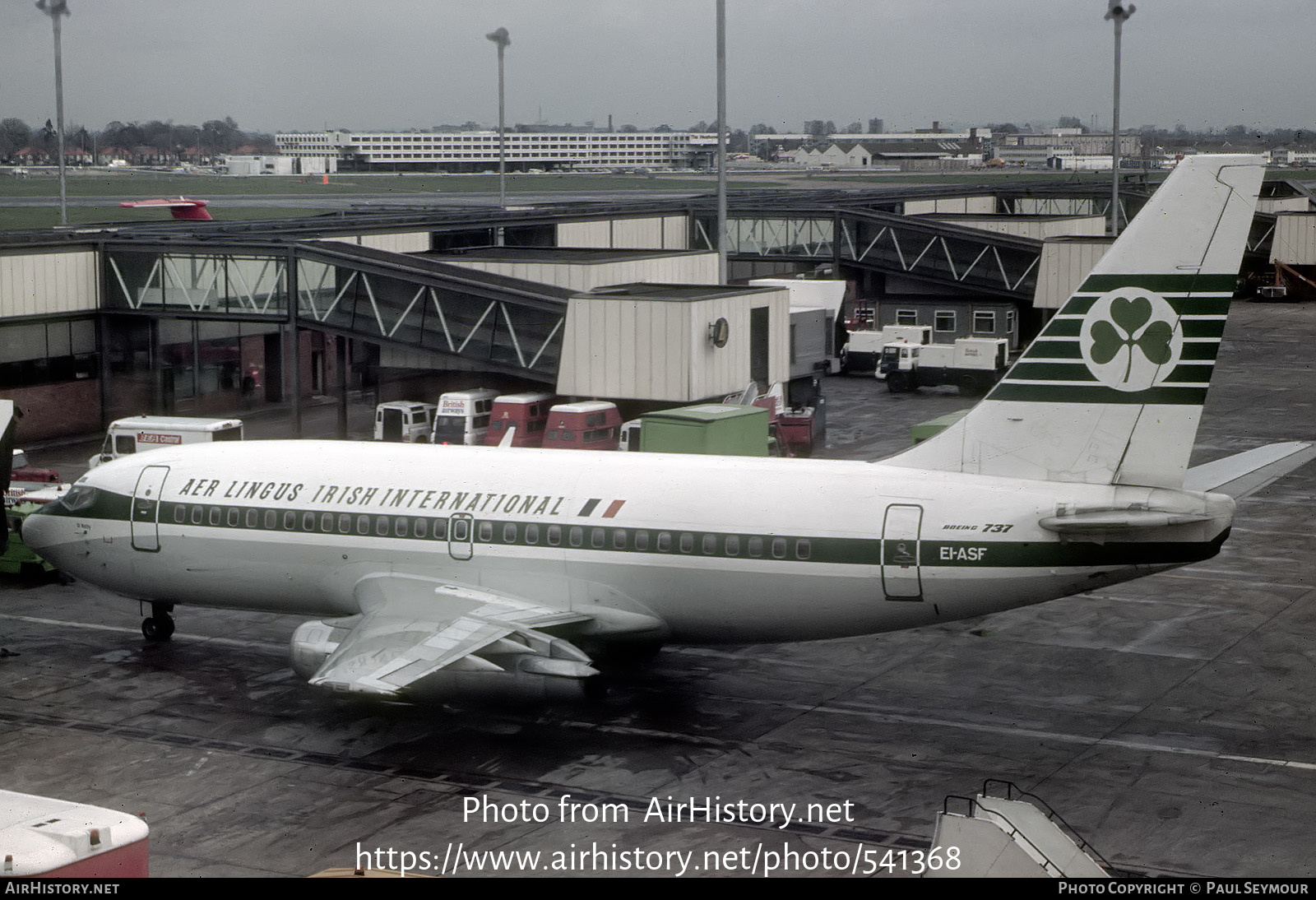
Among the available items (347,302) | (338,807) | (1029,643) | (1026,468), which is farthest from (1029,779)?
(347,302)

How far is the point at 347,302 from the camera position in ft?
191

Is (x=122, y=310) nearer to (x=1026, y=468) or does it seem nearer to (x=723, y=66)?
(x=723, y=66)

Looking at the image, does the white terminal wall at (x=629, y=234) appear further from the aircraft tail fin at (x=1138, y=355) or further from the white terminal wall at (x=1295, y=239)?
the white terminal wall at (x=1295, y=239)

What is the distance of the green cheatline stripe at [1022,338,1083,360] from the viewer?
2638 centimetres

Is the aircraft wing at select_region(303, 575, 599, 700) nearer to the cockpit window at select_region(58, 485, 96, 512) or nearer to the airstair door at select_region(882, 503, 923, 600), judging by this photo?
the airstair door at select_region(882, 503, 923, 600)

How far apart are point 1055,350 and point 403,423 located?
34.3m

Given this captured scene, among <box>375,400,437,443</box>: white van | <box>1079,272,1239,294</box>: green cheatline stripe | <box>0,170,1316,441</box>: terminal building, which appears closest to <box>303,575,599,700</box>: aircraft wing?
<box>1079,272,1239,294</box>: green cheatline stripe

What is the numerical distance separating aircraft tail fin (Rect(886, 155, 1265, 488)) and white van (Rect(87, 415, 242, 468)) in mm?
30561

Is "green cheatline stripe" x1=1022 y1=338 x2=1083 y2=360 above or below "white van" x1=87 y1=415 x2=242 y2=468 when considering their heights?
above

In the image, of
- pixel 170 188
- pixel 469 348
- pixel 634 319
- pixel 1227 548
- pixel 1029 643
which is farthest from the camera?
pixel 170 188

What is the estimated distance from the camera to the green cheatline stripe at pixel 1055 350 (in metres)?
26.4

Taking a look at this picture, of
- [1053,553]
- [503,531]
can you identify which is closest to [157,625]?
[503,531]

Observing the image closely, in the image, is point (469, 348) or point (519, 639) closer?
point (519, 639)
